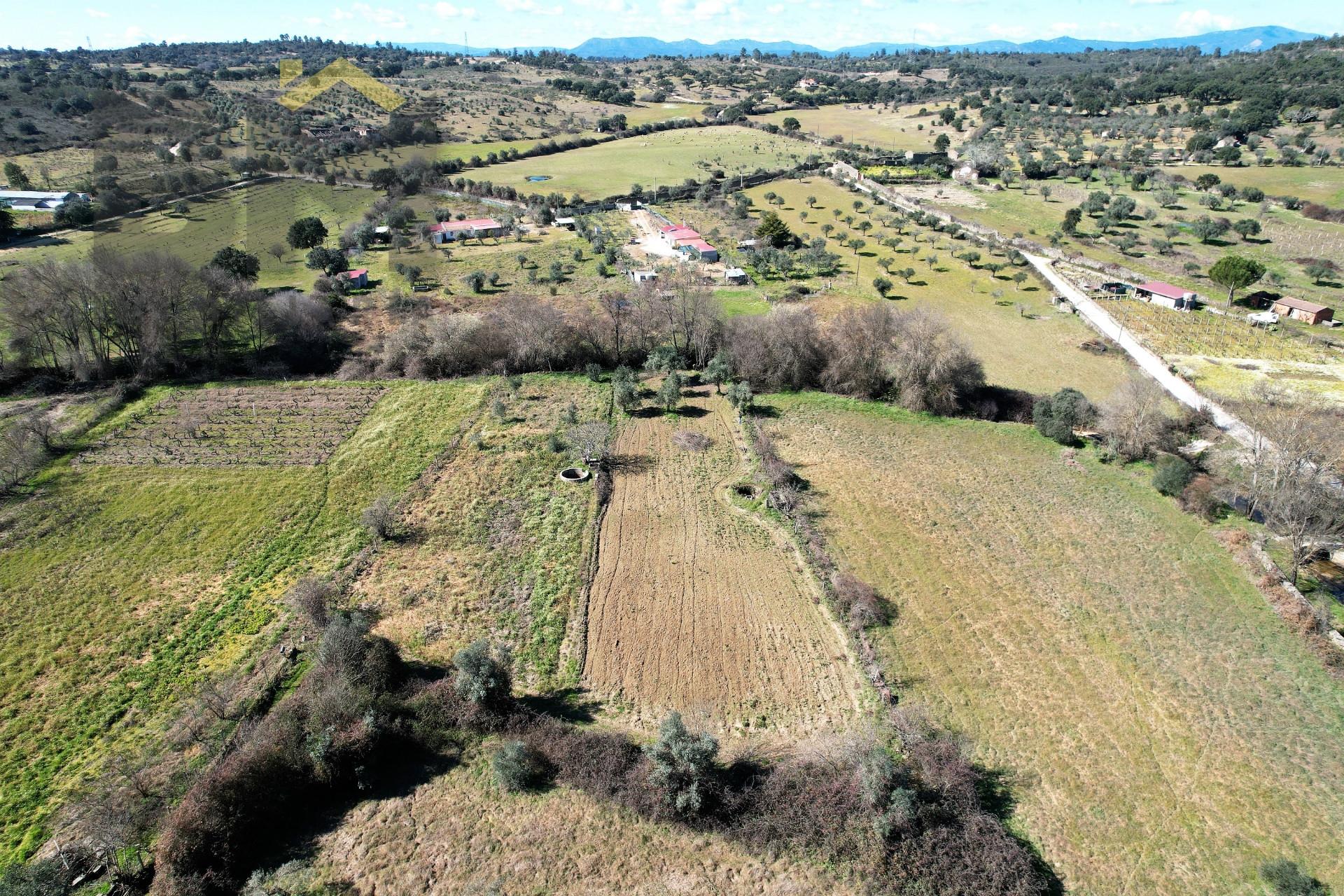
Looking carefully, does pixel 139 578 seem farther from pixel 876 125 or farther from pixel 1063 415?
pixel 876 125

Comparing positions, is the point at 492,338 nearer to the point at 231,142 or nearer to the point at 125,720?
the point at 125,720

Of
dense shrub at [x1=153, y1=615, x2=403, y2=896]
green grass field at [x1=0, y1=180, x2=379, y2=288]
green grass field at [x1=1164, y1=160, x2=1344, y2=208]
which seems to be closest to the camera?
dense shrub at [x1=153, y1=615, x2=403, y2=896]

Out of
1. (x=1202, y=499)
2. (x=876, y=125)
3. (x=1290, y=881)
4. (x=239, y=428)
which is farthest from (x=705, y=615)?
(x=876, y=125)

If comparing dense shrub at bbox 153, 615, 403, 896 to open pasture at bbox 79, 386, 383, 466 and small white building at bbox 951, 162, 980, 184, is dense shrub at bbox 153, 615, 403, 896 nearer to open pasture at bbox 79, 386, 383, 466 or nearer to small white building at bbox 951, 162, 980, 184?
open pasture at bbox 79, 386, 383, 466

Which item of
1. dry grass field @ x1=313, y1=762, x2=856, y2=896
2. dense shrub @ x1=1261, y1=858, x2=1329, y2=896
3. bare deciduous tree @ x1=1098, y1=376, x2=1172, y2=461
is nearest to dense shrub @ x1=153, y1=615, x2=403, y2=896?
dry grass field @ x1=313, y1=762, x2=856, y2=896

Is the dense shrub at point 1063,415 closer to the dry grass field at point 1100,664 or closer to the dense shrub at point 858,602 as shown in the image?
the dry grass field at point 1100,664

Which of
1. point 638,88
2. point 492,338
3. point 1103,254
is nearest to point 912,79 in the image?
point 638,88

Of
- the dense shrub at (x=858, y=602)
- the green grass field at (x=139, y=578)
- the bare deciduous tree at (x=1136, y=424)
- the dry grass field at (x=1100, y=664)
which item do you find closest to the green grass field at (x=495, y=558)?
the green grass field at (x=139, y=578)
